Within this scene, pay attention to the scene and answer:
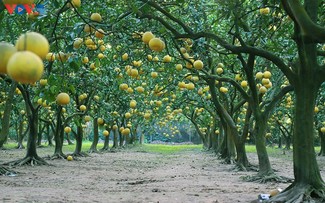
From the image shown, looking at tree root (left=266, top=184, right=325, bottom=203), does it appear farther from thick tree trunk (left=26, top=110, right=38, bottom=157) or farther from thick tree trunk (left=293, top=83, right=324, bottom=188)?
thick tree trunk (left=26, top=110, right=38, bottom=157)

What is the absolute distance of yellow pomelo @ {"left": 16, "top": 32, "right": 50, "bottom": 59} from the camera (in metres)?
1.43

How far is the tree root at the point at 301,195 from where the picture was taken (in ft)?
20.2

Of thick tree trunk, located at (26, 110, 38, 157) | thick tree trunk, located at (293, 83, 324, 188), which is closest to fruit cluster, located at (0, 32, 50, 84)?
thick tree trunk, located at (293, 83, 324, 188)

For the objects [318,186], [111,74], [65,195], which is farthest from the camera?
[111,74]

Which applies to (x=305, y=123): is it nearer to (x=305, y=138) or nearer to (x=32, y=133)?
(x=305, y=138)

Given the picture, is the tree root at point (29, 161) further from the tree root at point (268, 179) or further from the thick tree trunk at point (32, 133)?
the tree root at point (268, 179)

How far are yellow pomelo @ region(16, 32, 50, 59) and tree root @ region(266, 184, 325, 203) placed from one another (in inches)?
212

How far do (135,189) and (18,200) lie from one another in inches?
98.4

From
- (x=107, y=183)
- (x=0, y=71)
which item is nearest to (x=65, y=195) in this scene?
(x=107, y=183)

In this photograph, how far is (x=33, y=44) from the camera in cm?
145

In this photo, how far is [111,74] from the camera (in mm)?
11375

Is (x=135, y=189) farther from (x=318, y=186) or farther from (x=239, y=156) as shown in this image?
(x=239, y=156)

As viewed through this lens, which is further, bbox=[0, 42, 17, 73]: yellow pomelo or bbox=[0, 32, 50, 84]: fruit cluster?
bbox=[0, 42, 17, 73]: yellow pomelo

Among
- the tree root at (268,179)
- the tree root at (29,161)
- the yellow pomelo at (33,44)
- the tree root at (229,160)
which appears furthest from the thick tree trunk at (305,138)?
the tree root at (229,160)
